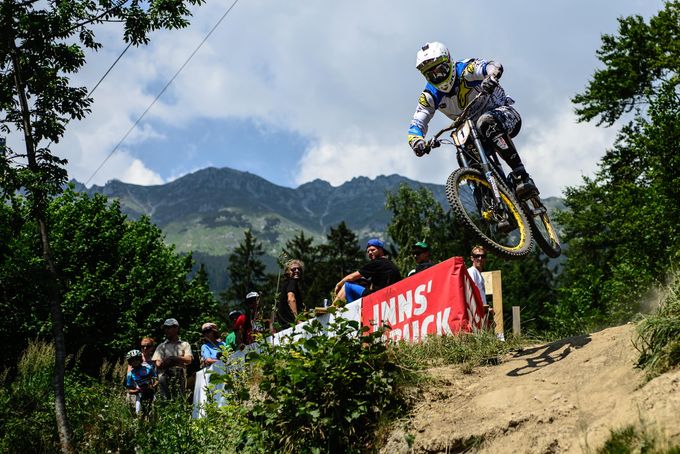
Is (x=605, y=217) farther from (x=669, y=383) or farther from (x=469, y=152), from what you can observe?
(x=669, y=383)

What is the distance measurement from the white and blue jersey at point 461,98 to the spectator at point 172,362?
189 inches

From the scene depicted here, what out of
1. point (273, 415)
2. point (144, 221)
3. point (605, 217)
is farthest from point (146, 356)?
point (605, 217)

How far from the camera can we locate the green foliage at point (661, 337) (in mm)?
6159

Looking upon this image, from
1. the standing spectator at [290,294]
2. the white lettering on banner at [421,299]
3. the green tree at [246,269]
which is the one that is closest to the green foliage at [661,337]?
the white lettering on banner at [421,299]

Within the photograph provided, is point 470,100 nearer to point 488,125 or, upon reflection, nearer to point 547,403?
point 488,125

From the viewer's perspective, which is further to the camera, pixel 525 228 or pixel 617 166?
pixel 617 166

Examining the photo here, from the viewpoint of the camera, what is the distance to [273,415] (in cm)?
731

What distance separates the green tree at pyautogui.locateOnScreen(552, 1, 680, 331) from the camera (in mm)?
25266

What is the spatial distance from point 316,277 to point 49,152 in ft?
167

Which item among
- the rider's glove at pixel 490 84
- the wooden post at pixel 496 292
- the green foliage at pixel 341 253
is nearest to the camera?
the rider's glove at pixel 490 84

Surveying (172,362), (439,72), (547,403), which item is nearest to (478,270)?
(439,72)

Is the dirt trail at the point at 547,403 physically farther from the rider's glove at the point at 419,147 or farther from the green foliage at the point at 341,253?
the green foliage at the point at 341,253

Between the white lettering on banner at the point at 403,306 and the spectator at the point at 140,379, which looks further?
the spectator at the point at 140,379

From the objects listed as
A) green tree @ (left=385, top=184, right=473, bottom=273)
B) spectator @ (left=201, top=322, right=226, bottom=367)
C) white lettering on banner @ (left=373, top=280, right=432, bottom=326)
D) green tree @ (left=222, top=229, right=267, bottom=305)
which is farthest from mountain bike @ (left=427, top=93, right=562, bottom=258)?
green tree @ (left=222, top=229, right=267, bottom=305)
